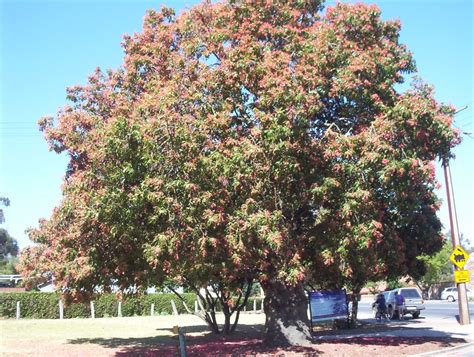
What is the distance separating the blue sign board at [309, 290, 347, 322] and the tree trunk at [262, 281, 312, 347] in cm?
398

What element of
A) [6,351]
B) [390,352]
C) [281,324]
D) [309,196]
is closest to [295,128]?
[309,196]

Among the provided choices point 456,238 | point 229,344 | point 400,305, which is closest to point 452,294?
point 400,305

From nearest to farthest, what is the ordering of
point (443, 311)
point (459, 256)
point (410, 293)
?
1. point (459, 256)
2. point (410, 293)
3. point (443, 311)

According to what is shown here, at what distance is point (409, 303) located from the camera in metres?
30.0

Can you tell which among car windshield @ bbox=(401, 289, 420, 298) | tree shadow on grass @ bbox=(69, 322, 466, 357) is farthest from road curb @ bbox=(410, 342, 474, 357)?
car windshield @ bbox=(401, 289, 420, 298)

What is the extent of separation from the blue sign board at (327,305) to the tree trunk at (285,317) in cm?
398

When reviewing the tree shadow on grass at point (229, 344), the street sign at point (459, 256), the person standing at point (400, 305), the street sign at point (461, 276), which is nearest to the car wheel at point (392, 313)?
the person standing at point (400, 305)

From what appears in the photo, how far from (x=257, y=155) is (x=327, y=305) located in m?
10.4

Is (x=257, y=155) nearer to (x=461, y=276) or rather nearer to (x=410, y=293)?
(x=461, y=276)

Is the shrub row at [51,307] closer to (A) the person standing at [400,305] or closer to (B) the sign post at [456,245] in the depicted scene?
(A) the person standing at [400,305]

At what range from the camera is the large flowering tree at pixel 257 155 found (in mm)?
10875

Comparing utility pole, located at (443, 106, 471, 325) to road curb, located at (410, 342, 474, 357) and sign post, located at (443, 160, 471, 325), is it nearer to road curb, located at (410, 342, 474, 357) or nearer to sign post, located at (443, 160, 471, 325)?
sign post, located at (443, 160, 471, 325)

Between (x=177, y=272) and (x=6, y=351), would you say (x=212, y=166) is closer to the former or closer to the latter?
(x=177, y=272)

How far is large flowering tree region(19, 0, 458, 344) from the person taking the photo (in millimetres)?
10875
